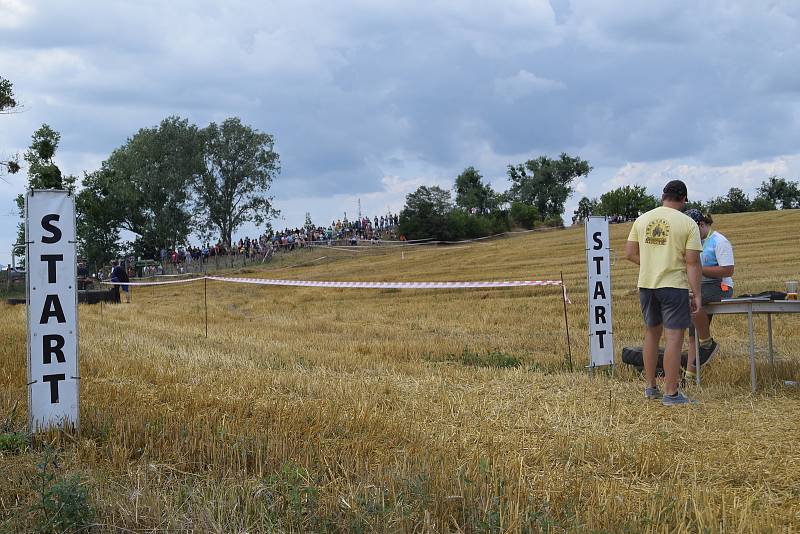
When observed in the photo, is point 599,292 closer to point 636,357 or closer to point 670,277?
point 636,357

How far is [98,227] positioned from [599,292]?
235 ft

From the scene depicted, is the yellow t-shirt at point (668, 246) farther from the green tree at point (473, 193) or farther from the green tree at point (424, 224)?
the green tree at point (473, 193)

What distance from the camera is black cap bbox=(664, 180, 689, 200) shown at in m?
7.67

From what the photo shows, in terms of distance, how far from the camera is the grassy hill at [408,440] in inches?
162

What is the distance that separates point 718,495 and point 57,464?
160 inches

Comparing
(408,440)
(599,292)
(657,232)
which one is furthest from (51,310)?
(599,292)

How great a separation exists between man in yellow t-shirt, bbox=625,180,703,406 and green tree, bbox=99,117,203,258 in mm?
66559

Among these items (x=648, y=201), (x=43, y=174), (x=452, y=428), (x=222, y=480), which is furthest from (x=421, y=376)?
(x=648, y=201)

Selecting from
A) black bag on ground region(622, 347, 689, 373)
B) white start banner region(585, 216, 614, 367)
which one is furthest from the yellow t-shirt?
black bag on ground region(622, 347, 689, 373)

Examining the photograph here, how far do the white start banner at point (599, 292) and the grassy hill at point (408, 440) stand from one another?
369 millimetres

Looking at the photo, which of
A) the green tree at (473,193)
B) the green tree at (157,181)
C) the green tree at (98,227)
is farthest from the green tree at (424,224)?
the green tree at (473,193)

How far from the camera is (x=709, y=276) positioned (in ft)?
29.0

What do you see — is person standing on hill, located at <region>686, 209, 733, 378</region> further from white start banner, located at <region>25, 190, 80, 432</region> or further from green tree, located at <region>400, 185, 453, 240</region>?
green tree, located at <region>400, 185, 453, 240</region>

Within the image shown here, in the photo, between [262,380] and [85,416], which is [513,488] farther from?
[262,380]
